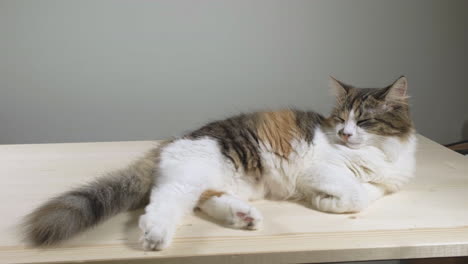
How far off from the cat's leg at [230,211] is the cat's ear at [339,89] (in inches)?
23.5

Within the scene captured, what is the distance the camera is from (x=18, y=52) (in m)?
2.23

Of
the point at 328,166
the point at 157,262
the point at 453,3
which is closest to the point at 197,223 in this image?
the point at 157,262

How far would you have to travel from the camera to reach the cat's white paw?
104cm

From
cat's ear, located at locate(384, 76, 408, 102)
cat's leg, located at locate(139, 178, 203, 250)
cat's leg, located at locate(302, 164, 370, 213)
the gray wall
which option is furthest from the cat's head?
the gray wall

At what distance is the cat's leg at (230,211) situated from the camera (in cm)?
104

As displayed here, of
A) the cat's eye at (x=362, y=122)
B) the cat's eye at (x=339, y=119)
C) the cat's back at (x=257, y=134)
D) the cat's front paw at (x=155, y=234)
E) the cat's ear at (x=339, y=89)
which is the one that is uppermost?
the cat's ear at (x=339, y=89)

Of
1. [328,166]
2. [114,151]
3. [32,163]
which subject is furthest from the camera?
[114,151]

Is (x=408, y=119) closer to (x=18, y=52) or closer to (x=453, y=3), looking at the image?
(x=453, y=3)

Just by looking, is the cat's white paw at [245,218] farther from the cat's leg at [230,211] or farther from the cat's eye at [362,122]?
the cat's eye at [362,122]

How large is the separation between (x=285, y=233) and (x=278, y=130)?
495mm

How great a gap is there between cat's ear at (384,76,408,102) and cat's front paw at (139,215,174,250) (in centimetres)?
82

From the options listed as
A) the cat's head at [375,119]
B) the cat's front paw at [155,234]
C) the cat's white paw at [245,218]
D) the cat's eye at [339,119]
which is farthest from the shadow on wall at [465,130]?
the cat's front paw at [155,234]

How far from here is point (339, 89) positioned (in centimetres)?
147

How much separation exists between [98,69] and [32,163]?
0.90 metres
